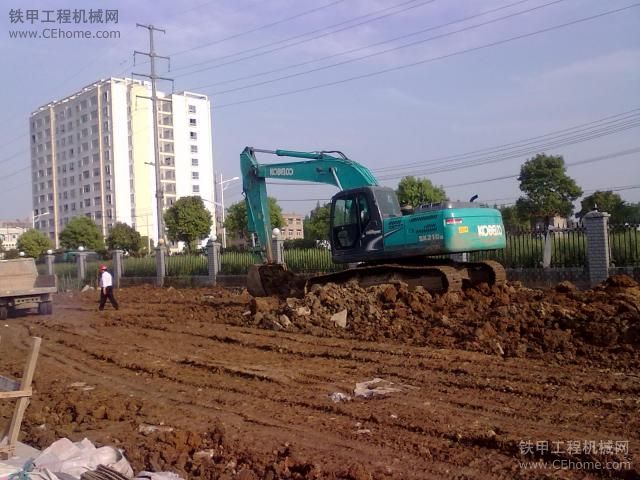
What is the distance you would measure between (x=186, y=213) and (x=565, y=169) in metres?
30.1

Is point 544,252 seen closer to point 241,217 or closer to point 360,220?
point 360,220

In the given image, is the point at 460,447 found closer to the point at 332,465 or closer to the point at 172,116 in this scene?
the point at 332,465

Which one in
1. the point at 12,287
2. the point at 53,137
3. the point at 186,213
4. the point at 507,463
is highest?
the point at 53,137

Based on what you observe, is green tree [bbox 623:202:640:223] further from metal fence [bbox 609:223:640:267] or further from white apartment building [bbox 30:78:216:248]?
white apartment building [bbox 30:78:216:248]

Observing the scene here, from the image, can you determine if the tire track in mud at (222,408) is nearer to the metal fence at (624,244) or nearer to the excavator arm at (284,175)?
the excavator arm at (284,175)

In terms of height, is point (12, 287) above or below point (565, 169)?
below

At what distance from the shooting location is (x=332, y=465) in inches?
193

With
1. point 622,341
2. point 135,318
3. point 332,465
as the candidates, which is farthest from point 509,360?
point 135,318

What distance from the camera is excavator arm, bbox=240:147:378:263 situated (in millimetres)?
14828

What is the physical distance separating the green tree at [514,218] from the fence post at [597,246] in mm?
17613

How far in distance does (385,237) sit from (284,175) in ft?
12.2

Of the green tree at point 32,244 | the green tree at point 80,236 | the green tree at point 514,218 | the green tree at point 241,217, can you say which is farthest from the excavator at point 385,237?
the green tree at point 80,236

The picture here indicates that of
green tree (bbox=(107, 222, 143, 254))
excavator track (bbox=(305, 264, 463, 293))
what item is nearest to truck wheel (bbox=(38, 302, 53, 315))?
excavator track (bbox=(305, 264, 463, 293))

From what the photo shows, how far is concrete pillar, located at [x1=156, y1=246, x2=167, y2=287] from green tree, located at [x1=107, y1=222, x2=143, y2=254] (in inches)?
1096
